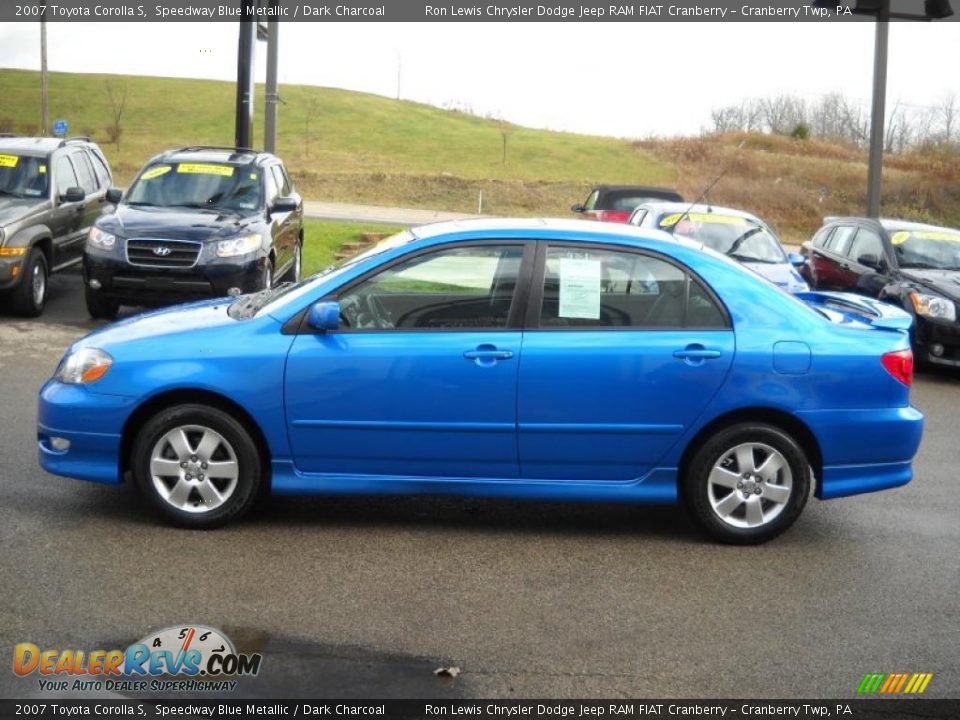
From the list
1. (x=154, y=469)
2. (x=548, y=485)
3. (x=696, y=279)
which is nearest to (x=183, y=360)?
(x=154, y=469)

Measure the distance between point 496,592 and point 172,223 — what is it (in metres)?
7.87

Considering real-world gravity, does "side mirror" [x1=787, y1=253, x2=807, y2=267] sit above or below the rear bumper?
above

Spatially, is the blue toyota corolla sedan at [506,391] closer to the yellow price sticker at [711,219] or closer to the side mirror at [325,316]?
the side mirror at [325,316]

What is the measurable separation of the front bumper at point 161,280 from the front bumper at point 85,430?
231 inches

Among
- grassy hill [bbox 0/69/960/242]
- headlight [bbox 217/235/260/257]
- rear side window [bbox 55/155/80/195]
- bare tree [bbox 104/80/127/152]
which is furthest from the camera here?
bare tree [bbox 104/80/127/152]

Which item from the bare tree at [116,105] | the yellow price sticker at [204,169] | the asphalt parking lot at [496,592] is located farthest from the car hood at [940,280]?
the bare tree at [116,105]

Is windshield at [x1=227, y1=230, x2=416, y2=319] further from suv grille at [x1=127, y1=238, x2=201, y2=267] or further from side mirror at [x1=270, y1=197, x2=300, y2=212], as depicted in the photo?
side mirror at [x1=270, y1=197, x2=300, y2=212]

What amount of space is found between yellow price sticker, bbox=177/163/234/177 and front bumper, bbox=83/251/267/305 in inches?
79.1

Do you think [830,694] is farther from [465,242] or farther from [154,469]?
[154,469]

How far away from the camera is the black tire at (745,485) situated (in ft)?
19.7

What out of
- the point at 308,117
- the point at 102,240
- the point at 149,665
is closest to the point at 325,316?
the point at 149,665

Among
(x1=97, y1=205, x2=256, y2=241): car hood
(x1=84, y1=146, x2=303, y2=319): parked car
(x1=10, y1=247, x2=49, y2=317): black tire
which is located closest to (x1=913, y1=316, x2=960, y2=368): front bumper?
(x1=84, y1=146, x2=303, y2=319): parked car

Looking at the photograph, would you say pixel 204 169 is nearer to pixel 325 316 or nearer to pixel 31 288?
pixel 31 288

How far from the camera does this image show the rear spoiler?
646cm
